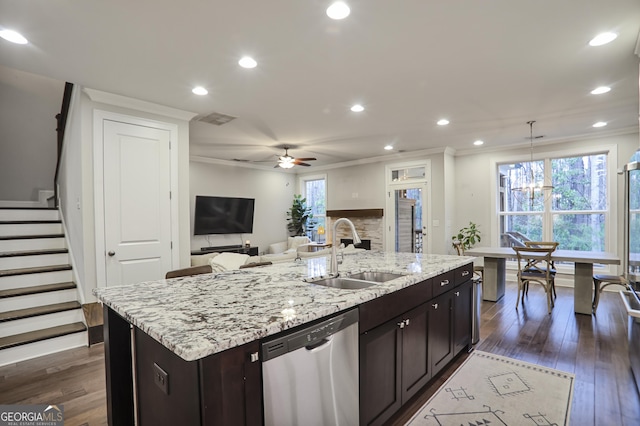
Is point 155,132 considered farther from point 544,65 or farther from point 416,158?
point 416,158

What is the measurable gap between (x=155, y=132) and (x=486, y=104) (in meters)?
3.99

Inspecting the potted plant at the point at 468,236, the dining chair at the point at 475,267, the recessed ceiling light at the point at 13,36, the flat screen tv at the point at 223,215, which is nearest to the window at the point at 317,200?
the flat screen tv at the point at 223,215

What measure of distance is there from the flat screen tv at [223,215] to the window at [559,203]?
5.48m

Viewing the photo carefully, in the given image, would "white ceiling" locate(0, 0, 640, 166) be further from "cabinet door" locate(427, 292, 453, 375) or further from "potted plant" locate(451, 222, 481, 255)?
"potted plant" locate(451, 222, 481, 255)

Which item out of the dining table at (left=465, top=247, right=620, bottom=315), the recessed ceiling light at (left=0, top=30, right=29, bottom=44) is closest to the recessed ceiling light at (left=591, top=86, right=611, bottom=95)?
the dining table at (left=465, top=247, right=620, bottom=315)

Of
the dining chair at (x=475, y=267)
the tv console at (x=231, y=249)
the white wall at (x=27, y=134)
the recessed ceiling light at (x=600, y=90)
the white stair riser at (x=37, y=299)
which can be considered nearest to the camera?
the white stair riser at (x=37, y=299)

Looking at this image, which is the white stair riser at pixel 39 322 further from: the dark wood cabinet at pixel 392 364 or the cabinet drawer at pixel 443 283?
the cabinet drawer at pixel 443 283

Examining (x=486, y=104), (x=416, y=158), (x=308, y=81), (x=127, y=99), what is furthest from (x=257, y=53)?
(x=416, y=158)

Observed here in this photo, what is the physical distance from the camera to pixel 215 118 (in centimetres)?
430

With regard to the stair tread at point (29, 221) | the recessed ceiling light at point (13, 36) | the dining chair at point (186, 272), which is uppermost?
the recessed ceiling light at point (13, 36)

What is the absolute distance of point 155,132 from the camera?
12.5 ft

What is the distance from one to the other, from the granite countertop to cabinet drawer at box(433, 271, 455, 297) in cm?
9

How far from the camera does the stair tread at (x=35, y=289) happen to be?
10.8 ft

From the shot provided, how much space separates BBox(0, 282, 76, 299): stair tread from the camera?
328 cm
